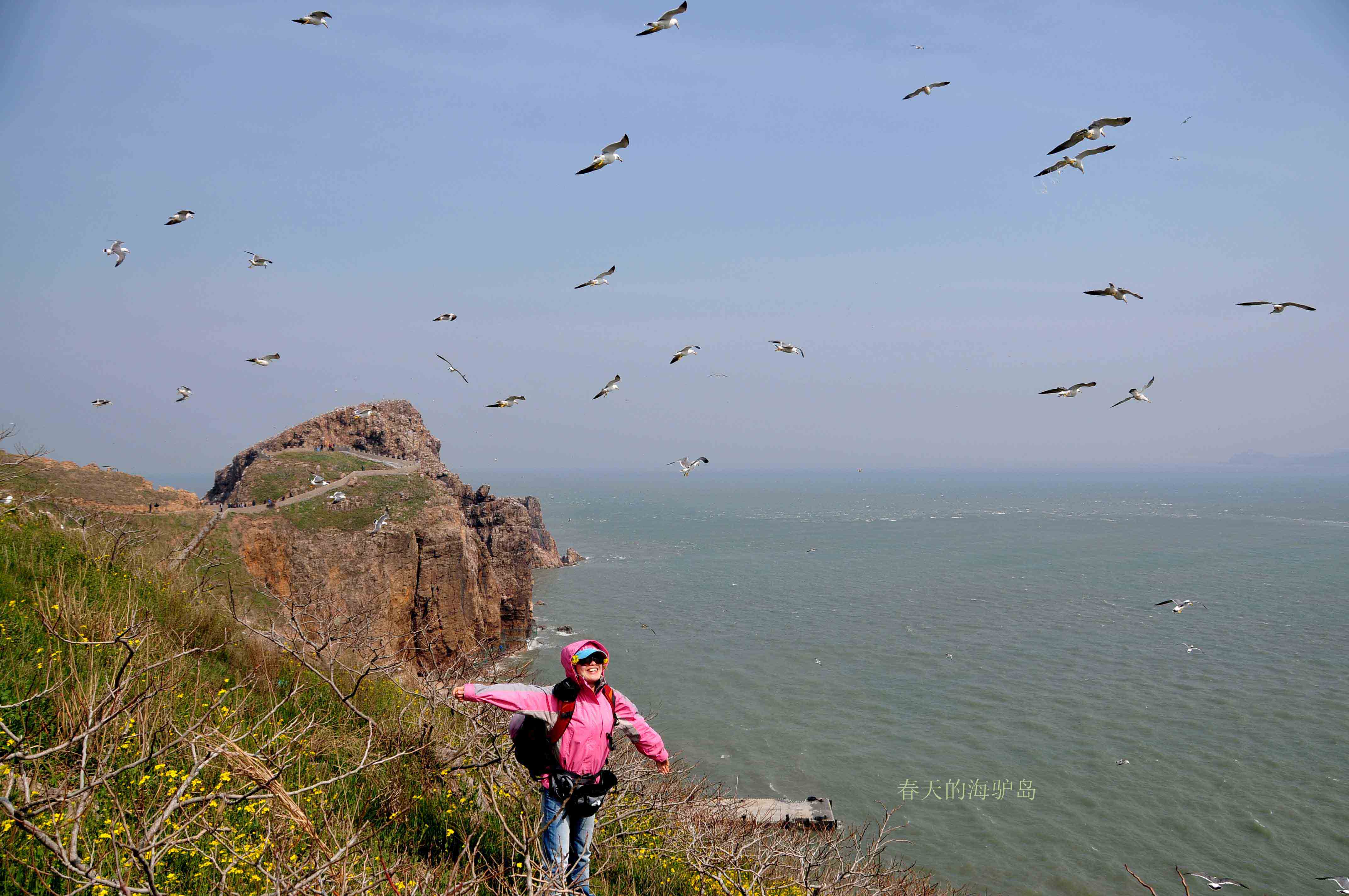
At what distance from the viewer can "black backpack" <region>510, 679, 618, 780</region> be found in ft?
16.8

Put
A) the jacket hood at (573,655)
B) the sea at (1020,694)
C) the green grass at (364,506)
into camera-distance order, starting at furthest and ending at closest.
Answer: the green grass at (364,506) < the sea at (1020,694) < the jacket hood at (573,655)

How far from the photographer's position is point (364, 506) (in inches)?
1366

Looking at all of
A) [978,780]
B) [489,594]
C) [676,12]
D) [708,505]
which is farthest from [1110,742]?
[708,505]

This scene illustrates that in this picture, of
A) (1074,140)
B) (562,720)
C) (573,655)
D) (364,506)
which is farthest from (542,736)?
(364,506)

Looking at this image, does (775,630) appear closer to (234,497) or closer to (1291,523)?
(234,497)

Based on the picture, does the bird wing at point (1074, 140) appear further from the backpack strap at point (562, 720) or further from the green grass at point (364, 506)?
the green grass at point (364, 506)

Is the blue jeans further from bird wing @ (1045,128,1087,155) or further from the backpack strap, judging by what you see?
bird wing @ (1045,128,1087,155)

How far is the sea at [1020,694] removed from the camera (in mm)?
22641

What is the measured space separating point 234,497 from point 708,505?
448 ft

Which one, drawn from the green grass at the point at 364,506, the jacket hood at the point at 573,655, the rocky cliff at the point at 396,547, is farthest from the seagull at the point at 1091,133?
the green grass at the point at 364,506

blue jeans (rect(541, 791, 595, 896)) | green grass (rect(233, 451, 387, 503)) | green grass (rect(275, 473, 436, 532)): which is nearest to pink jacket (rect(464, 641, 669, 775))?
blue jeans (rect(541, 791, 595, 896))

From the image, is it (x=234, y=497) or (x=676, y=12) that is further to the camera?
(x=234, y=497)

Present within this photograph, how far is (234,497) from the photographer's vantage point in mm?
36938

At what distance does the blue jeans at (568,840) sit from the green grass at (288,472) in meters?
34.5
